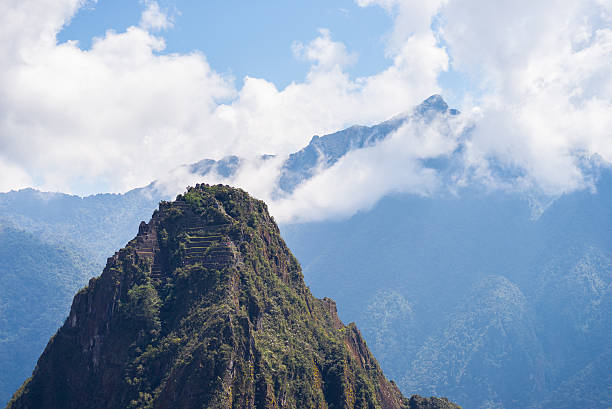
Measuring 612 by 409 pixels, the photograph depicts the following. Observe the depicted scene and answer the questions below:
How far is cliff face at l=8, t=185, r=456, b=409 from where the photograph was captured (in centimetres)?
9531

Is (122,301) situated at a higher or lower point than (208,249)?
lower

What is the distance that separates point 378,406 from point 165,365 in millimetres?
48453

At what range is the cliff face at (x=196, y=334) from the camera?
95.3 metres

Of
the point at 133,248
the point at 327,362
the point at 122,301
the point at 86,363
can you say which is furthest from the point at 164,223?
the point at 327,362

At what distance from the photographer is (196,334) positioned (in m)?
99.1

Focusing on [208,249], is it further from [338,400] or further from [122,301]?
[338,400]

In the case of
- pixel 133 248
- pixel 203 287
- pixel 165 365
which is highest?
pixel 133 248

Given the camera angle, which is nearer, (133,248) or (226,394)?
(226,394)

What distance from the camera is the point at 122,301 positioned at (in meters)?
109

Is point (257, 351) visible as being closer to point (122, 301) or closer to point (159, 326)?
point (159, 326)

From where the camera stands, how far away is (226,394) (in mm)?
90750

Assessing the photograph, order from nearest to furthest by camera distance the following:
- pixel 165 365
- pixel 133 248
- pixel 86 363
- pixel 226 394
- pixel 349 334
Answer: pixel 226 394, pixel 165 365, pixel 86 363, pixel 133 248, pixel 349 334

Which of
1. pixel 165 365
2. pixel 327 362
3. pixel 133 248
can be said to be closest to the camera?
pixel 165 365

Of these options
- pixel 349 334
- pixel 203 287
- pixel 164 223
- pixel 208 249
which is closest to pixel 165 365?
pixel 203 287
